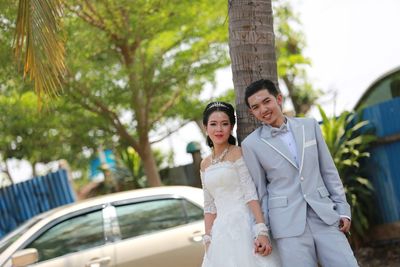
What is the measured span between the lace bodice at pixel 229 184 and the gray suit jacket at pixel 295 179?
0.07 meters

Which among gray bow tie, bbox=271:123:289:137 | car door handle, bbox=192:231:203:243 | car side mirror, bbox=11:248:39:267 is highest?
gray bow tie, bbox=271:123:289:137

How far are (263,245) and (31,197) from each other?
927 centimetres

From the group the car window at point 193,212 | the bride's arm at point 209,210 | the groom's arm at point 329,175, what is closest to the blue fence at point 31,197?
the car window at point 193,212

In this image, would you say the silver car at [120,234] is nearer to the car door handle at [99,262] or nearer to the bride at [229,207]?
the car door handle at [99,262]

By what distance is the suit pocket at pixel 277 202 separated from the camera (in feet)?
11.0

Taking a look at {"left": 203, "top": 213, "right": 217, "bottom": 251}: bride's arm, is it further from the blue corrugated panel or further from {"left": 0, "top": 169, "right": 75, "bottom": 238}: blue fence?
{"left": 0, "top": 169, "right": 75, "bottom": 238}: blue fence

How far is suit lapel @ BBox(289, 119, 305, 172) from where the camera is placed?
3.36 meters

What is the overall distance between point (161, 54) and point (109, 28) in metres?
1.26

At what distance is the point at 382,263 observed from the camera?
7406 millimetres

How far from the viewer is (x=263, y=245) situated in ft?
11.0

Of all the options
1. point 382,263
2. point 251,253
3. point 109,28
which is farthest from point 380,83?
point 251,253

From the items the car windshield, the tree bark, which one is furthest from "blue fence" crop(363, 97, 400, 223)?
the car windshield

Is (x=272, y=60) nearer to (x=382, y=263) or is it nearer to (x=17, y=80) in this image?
(x=382, y=263)

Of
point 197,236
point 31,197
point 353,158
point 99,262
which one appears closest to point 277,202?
point 197,236
